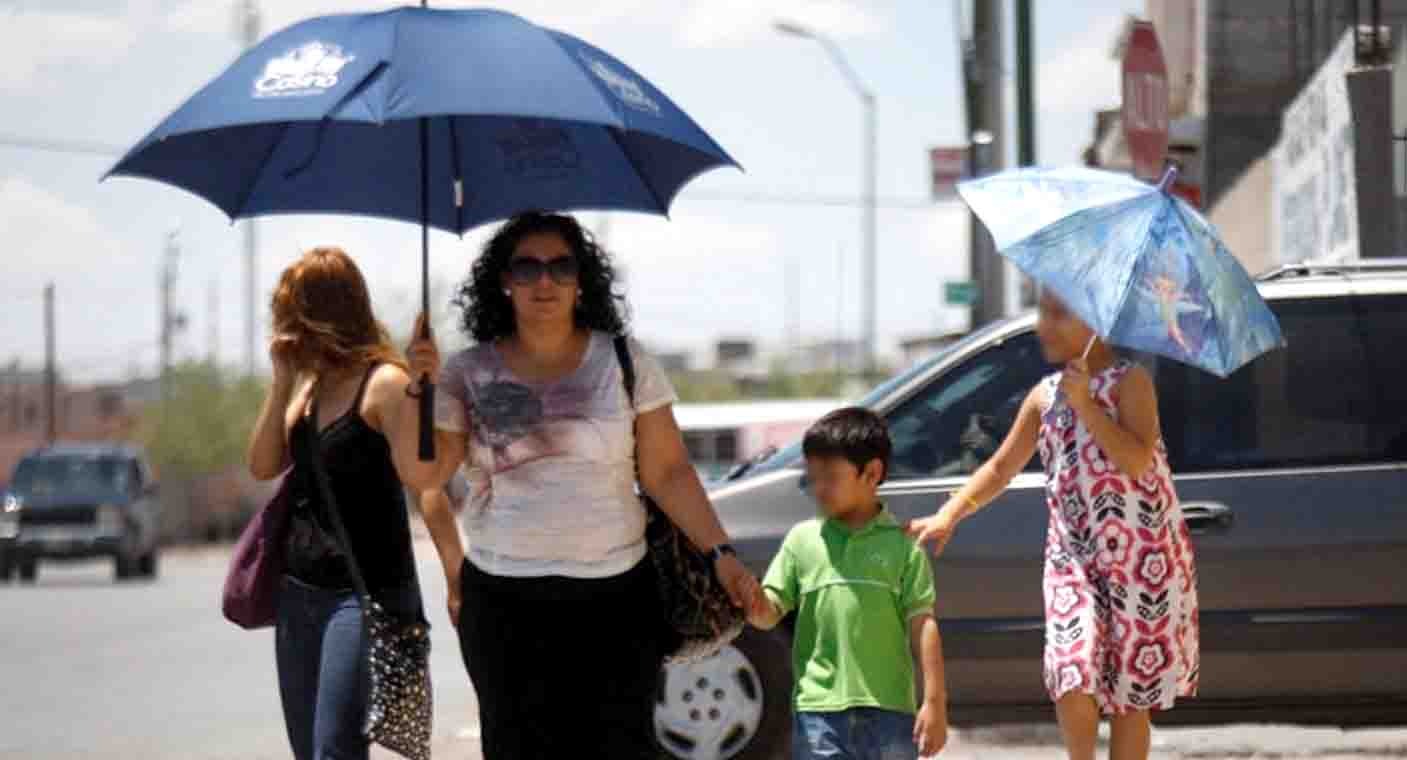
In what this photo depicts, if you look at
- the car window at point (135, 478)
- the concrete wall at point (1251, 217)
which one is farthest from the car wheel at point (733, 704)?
the car window at point (135, 478)

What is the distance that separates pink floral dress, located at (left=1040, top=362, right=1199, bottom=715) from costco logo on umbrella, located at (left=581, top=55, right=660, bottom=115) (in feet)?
4.94

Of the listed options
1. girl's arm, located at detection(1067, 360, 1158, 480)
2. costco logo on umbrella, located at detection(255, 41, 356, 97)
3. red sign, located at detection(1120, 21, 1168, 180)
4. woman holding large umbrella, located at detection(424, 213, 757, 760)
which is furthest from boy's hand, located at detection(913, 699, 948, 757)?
red sign, located at detection(1120, 21, 1168, 180)

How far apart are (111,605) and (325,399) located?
22310 mm

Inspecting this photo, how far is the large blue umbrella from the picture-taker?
5.56 metres

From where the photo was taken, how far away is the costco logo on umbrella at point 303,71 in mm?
5660

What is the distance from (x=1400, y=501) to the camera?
8695 millimetres

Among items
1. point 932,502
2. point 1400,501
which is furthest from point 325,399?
point 1400,501

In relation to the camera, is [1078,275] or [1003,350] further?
[1003,350]

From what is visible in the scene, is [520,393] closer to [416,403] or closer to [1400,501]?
[416,403]

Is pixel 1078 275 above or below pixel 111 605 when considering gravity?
above

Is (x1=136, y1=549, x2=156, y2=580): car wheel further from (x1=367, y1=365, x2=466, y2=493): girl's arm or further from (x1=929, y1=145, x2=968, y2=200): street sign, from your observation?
(x1=367, y1=365, x2=466, y2=493): girl's arm

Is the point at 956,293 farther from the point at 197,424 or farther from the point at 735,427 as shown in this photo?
the point at 197,424

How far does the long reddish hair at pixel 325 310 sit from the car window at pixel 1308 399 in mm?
3670

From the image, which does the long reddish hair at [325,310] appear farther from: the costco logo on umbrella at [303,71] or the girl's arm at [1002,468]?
the girl's arm at [1002,468]
